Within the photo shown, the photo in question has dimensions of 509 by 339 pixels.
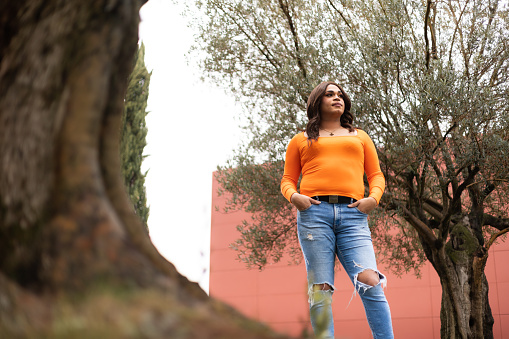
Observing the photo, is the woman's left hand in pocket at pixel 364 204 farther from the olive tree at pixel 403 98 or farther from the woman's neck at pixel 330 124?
the olive tree at pixel 403 98

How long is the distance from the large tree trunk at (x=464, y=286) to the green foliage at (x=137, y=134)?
20.7ft

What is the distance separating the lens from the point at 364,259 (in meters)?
3.52

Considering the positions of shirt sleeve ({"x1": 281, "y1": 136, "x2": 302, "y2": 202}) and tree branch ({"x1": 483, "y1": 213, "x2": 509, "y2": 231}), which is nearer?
shirt sleeve ({"x1": 281, "y1": 136, "x2": 302, "y2": 202})

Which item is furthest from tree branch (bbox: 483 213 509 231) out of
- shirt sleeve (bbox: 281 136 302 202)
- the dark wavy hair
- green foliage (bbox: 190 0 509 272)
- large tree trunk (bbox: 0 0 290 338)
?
large tree trunk (bbox: 0 0 290 338)

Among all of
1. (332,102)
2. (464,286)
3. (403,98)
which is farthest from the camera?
(464,286)

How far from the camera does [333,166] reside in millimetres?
3779

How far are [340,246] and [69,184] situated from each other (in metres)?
2.79

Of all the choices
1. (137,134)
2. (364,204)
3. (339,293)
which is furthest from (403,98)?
(339,293)

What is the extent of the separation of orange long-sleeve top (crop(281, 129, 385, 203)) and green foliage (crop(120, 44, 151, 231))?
7315mm

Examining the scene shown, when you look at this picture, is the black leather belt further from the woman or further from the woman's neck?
the woman's neck

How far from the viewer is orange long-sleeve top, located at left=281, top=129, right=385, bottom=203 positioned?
3748mm

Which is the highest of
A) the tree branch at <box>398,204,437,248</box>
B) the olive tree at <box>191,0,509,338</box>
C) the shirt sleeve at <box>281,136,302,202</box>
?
the olive tree at <box>191,0,509,338</box>

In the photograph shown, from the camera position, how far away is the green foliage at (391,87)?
825cm

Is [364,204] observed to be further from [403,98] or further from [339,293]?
[339,293]
